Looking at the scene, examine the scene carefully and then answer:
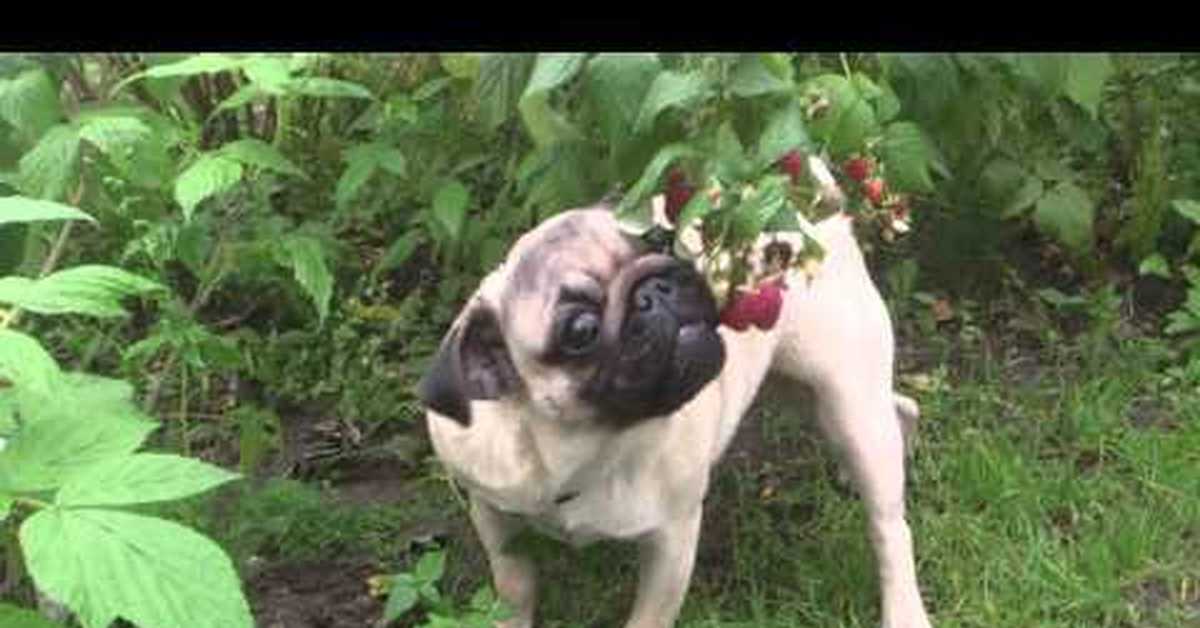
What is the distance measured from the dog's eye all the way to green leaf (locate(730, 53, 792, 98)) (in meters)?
0.30

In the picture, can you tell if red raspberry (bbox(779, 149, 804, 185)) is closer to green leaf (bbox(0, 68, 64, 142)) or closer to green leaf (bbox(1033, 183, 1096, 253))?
green leaf (bbox(0, 68, 64, 142))

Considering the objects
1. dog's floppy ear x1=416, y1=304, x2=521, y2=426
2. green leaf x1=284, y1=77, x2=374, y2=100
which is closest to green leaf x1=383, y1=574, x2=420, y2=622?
dog's floppy ear x1=416, y1=304, x2=521, y2=426

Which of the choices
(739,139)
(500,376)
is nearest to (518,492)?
(500,376)

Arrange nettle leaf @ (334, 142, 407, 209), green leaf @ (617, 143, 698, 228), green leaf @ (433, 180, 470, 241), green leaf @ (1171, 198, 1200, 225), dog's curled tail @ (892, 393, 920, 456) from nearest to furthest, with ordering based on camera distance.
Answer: green leaf @ (617, 143, 698, 228), nettle leaf @ (334, 142, 407, 209), green leaf @ (433, 180, 470, 241), dog's curled tail @ (892, 393, 920, 456), green leaf @ (1171, 198, 1200, 225)

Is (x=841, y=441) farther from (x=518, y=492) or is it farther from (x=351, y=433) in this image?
(x=351, y=433)

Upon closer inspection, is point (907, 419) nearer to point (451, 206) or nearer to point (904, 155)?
point (904, 155)

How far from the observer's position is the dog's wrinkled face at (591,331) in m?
2.03

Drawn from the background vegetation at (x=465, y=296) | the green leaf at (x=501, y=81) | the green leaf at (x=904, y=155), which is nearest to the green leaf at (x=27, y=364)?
the background vegetation at (x=465, y=296)

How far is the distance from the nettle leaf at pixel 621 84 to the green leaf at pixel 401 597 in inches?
28.8

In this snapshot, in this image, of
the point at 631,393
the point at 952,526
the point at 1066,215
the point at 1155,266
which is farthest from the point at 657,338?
the point at 1155,266

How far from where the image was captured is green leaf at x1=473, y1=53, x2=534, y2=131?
7.61 feet
